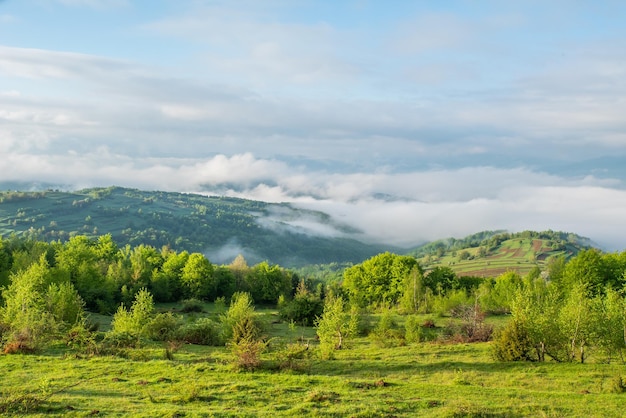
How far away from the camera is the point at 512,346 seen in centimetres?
4309

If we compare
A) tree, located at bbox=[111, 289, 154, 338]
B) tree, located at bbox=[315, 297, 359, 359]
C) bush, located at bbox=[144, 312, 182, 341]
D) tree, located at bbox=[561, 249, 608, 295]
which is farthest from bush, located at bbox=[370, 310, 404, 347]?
tree, located at bbox=[561, 249, 608, 295]

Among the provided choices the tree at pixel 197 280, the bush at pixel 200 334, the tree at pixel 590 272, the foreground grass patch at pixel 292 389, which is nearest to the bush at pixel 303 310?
the bush at pixel 200 334

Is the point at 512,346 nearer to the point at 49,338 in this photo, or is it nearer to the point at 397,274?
the point at 49,338

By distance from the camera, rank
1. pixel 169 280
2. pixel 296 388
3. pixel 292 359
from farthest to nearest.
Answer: pixel 169 280 < pixel 292 359 < pixel 296 388

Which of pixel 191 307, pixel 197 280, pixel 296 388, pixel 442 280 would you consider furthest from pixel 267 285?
pixel 296 388

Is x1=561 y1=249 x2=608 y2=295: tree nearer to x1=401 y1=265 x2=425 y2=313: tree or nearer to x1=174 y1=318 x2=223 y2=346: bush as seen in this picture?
x1=401 y1=265 x2=425 y2=313: tree

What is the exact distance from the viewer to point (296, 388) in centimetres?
2895

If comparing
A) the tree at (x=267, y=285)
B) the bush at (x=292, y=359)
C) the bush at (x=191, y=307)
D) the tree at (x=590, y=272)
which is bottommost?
the bush at (x=191, y=307)

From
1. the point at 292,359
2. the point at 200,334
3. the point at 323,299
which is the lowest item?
the point at 323,299

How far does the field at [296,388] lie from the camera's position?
23.6m

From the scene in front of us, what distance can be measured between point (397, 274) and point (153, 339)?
67.9 meters

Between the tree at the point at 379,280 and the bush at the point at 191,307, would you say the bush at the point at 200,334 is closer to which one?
the bush at the point at 191,307

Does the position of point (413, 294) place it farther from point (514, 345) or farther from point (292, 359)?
point (292, 359)

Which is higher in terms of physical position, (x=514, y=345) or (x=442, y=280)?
(x=514, y=345)
